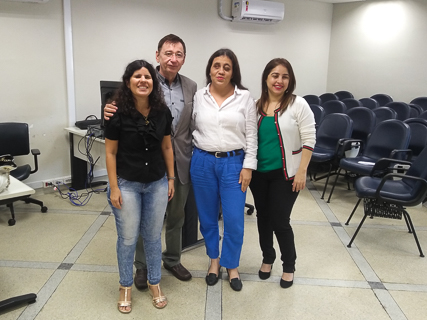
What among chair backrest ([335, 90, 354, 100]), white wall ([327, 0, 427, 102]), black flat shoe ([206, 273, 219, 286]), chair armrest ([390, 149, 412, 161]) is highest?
white wall ([327, 0, 427, 102])

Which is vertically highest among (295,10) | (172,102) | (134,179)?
(295,10)

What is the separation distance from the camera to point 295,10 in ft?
21.1

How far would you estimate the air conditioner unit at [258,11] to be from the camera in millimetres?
5426

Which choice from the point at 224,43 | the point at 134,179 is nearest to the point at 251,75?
the point at 224,43

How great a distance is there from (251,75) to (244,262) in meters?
4.11

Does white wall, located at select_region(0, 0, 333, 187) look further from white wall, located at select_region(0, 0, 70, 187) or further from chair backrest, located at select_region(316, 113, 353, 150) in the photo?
chair backrest, located at select_region(316, 113, 353, 150)

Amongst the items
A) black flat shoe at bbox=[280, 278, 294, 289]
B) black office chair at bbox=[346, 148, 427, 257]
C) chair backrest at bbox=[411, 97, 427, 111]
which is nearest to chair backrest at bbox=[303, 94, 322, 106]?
chair backrest at bbox=[411, 97, 427, 111]

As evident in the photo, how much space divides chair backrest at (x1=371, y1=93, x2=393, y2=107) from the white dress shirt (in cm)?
512

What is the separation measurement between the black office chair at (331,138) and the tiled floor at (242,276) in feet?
3.16

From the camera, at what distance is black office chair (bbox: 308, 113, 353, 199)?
416 cm

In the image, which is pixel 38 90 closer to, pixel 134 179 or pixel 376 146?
pixel 134 179

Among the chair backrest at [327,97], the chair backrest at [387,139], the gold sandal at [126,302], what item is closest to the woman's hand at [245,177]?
the gold sandal at [126,302]

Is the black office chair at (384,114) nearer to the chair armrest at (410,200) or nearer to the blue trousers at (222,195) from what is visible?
the chair armrest at (410,200)

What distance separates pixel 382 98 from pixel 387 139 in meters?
2.92
